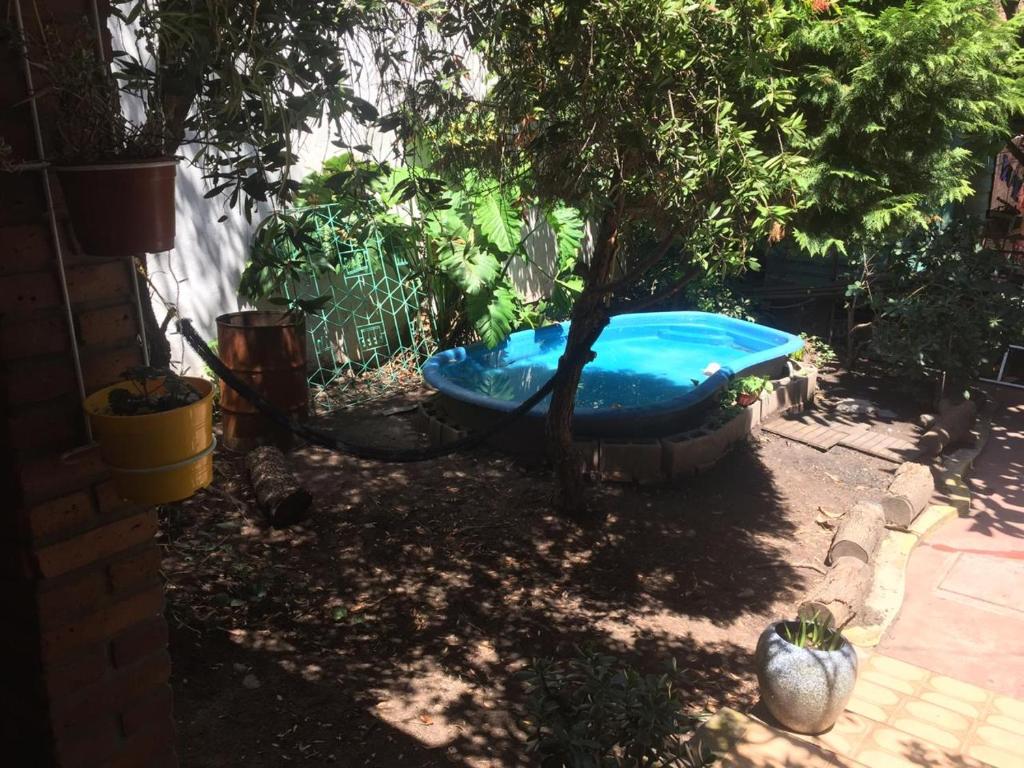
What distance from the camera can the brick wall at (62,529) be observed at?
193 centimetres

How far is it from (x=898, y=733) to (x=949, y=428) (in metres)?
4.17

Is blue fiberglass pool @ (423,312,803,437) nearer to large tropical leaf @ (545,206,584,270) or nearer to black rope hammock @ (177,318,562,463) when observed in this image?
large tropical leaf @ (545,206,584,270)

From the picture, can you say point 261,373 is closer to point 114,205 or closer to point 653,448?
point 653,448

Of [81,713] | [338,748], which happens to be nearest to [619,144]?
[338,748]

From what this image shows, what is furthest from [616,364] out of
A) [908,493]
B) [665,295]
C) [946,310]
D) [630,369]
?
[665,295]

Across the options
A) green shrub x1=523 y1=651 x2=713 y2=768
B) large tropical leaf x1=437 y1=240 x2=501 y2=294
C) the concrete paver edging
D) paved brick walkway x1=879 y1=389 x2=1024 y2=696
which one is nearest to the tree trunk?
the concrete paver edging

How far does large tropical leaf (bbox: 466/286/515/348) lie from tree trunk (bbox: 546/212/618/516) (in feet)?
9.63

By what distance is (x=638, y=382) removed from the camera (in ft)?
31.0

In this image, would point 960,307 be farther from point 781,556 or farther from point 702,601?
point 702,601

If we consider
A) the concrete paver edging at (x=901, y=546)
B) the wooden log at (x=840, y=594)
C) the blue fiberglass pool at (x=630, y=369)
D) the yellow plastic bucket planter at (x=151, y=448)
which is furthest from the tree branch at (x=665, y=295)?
the yellow plastic bucket planter at (x=151, y=448)

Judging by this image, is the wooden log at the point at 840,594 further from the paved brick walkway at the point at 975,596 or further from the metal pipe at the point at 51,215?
the metal pipe at the point at 51,215

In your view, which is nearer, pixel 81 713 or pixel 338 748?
pixel 81 713

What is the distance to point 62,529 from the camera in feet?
6.73

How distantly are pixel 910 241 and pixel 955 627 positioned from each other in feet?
15.2
